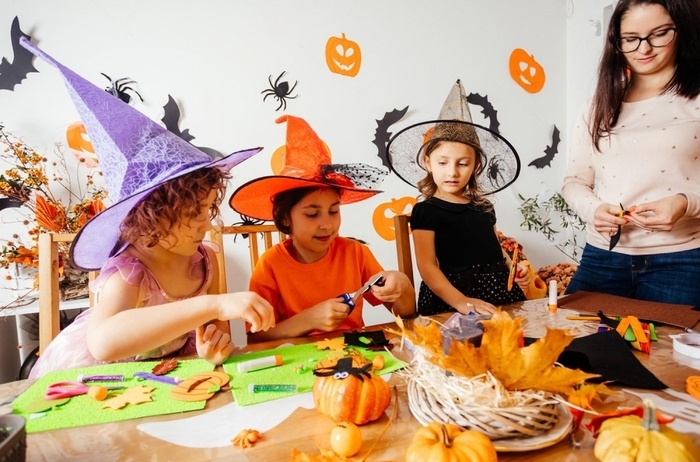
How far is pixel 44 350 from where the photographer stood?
0.96 metres

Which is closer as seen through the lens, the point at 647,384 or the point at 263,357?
the point at 647,384

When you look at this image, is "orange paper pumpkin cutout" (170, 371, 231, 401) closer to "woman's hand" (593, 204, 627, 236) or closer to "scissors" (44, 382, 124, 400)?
"scissors" (44, 382, 124, 400)

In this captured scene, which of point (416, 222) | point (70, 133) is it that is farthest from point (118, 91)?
point (416, 222)

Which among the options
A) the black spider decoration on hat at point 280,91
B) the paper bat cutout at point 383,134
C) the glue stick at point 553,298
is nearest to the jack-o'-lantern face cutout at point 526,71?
the paper bat cutout at point 383,134

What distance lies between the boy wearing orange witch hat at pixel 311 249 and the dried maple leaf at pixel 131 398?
38 centimetres

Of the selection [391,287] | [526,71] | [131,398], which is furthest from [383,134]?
[131,398]

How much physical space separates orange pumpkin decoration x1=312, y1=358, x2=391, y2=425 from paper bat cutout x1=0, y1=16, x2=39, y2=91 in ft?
6.73

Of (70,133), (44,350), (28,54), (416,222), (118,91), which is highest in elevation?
(28,54)

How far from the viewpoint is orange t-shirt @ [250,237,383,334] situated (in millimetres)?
1185

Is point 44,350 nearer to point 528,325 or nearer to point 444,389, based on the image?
point 444,389

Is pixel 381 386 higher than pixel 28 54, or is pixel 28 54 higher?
pixel 28 54

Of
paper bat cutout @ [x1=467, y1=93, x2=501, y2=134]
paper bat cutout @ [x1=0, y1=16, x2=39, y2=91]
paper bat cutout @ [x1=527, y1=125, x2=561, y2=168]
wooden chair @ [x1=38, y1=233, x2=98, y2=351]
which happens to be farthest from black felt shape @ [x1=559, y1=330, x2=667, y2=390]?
paper bat cutout @ [x1=0, y1=16, x2=39, y2=91]

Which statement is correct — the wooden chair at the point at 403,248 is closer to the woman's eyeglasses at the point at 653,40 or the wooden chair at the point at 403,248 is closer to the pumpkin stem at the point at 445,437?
the woman's eyeglasses at the point at 653,40

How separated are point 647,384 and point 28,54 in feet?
7.88
